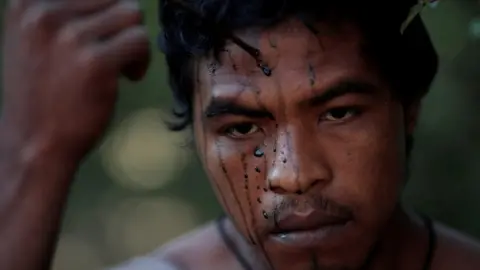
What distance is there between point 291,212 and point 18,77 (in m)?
0.39

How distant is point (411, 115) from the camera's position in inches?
61.2

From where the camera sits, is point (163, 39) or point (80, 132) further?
point (163, 39)

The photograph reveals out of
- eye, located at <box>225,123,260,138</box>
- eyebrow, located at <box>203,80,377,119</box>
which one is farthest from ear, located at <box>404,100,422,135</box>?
eye, located at <box>225,123,260,138</box>

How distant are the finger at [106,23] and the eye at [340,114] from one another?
344 millimetres

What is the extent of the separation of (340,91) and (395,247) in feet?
0.94

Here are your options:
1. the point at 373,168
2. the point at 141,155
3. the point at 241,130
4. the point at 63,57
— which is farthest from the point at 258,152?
the point at 141,155

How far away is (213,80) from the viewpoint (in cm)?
142

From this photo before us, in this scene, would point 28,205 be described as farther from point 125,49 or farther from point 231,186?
point 231,186

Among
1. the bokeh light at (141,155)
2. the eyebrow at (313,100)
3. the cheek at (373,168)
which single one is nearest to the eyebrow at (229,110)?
the eyebrow at (313,100)

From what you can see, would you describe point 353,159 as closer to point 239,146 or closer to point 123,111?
point 239,146

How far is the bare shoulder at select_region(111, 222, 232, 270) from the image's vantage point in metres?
1.61

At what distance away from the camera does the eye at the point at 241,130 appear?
1.40 m

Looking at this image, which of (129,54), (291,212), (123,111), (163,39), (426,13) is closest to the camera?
(129,54)

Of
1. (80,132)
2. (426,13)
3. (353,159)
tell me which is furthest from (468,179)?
(80,132)
